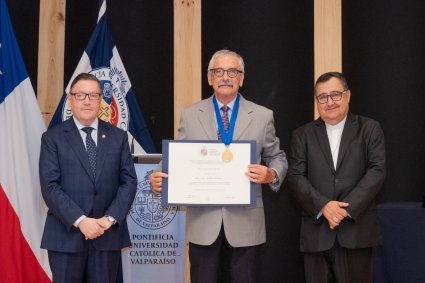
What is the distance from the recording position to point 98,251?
2883mm

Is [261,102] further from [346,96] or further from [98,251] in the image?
[98,251]

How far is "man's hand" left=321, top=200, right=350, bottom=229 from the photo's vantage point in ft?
9.73

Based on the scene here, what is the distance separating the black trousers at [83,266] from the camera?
282 centimetres

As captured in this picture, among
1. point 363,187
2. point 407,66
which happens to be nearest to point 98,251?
point 363,187

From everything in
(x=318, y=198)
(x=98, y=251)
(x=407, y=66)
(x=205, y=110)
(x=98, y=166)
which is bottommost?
(x=98, y=251)

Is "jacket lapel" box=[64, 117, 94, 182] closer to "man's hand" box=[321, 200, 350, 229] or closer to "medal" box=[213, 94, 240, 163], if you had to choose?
"medal" box=[213, 94, 240, 163]

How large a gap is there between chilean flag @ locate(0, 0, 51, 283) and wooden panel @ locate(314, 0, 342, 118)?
246 centimetres

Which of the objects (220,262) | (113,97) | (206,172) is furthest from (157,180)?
(113,97)

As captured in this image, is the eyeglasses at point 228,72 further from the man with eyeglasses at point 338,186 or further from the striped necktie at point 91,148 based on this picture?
the striped necktie at point 91,148

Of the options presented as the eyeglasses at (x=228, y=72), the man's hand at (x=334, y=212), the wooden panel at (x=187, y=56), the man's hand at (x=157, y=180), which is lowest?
the man's hand at (x=334, y=212)

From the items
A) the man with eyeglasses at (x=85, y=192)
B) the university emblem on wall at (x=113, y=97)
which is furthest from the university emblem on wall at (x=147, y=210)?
the man with eyeglasses at (x=85, y=192)

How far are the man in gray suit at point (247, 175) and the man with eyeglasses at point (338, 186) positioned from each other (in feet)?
0.71

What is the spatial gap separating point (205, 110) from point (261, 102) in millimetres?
1619

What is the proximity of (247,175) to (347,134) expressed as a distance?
75cm
